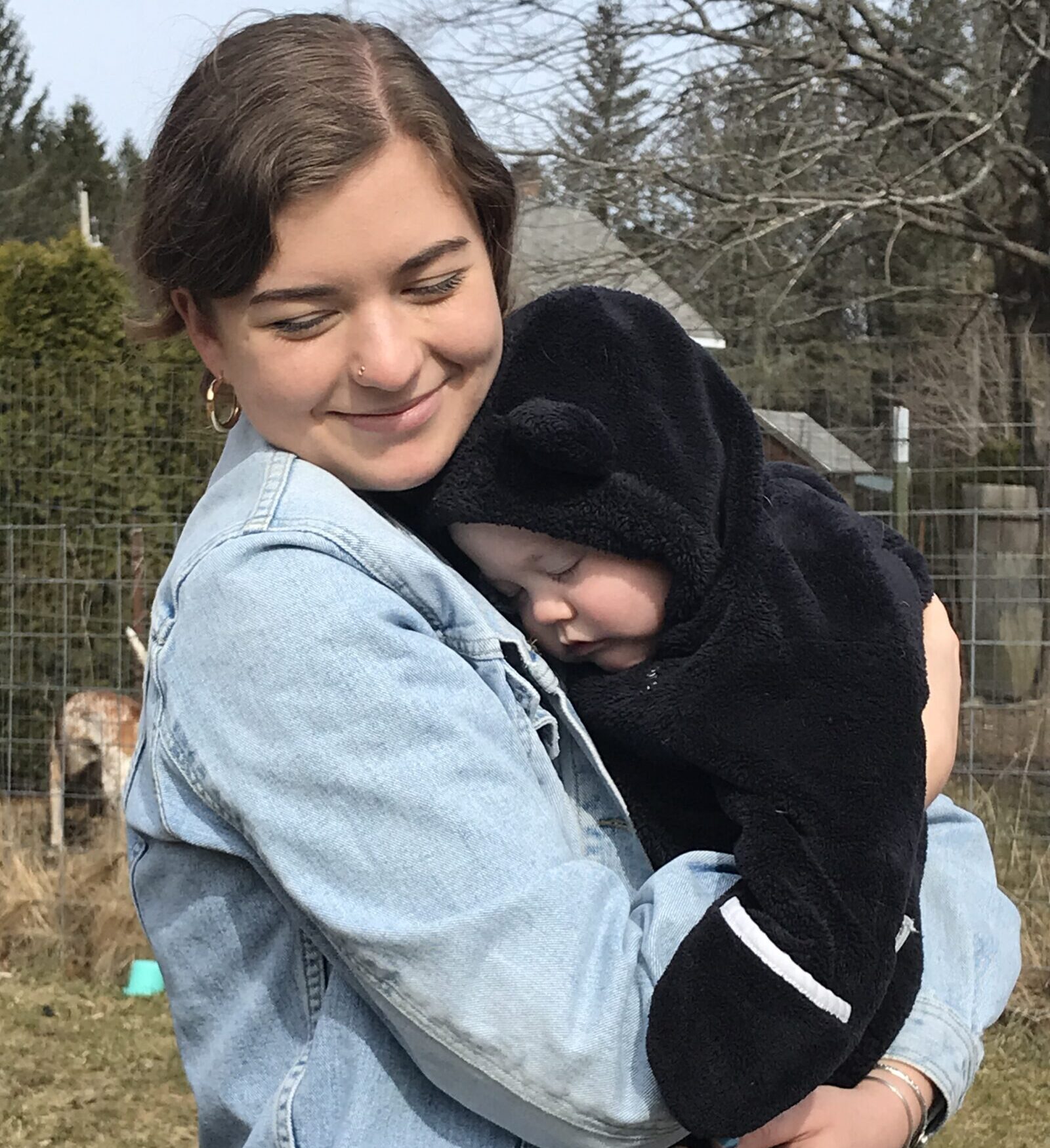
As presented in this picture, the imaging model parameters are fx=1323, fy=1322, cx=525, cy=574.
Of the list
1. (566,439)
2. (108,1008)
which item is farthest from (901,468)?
(566,439)

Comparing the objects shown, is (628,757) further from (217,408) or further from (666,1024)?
(217,408)

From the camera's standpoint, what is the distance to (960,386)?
6855 mm

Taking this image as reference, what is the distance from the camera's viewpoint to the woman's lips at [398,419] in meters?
1.37

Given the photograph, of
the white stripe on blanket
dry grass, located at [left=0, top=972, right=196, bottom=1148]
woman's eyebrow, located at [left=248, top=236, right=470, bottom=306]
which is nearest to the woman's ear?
woman's eyebrow, located at [left=248, top=236, right=470, bottom=306]

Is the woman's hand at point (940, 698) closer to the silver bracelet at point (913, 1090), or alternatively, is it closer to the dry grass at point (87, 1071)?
the silver bracelet at point (913, 1090)

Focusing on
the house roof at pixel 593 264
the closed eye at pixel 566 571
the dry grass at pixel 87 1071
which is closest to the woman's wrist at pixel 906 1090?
the closed eye at pixel 566 571

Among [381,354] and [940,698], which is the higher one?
[381,354]

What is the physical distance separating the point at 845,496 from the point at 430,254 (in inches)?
181

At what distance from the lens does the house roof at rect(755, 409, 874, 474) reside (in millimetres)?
5695

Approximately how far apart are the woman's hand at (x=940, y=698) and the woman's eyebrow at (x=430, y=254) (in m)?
0.70

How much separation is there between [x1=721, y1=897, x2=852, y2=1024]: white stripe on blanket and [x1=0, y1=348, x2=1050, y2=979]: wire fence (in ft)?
13.6

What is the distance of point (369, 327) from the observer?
132cm

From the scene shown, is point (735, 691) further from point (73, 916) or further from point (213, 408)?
point (73, 916)

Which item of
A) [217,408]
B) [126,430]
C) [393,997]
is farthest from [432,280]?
[126,430]
